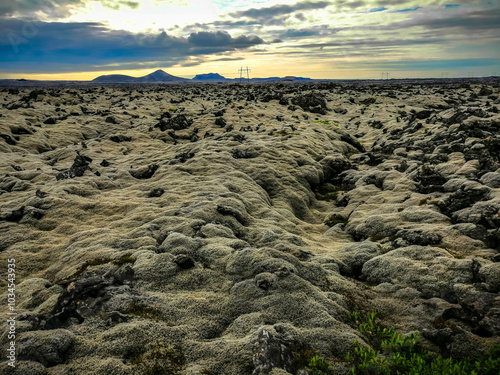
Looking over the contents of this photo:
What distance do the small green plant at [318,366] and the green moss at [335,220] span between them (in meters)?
9.71

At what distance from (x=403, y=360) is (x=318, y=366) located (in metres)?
1.70

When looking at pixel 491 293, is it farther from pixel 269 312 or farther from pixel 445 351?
pixel 269 312

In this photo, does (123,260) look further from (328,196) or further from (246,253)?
(328,196)

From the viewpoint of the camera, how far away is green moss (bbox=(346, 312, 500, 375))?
6273 millimetres

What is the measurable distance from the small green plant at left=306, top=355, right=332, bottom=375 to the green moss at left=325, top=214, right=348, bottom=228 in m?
9.71

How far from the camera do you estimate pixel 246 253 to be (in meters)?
10.3

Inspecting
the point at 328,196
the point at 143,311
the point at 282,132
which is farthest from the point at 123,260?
the point at 282,132

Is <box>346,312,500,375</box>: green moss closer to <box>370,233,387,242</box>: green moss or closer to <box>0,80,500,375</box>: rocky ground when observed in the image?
<box>0,80,500,375</box>: rocky ground

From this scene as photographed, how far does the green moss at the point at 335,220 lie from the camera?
16.1 m

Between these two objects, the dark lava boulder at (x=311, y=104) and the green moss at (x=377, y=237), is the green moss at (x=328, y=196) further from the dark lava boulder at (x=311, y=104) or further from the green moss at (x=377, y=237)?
the dark lava boulder at (x=311, y=104)

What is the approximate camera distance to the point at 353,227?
1477cm

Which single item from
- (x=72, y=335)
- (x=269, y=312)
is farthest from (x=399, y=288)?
(x=72, y=335)

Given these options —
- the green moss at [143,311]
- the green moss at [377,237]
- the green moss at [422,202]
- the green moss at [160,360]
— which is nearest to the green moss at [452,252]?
the green moss at [377,237]

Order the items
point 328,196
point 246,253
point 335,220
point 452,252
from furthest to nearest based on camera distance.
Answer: point 328,196
point 335,220
point 452,252
point 246,253
